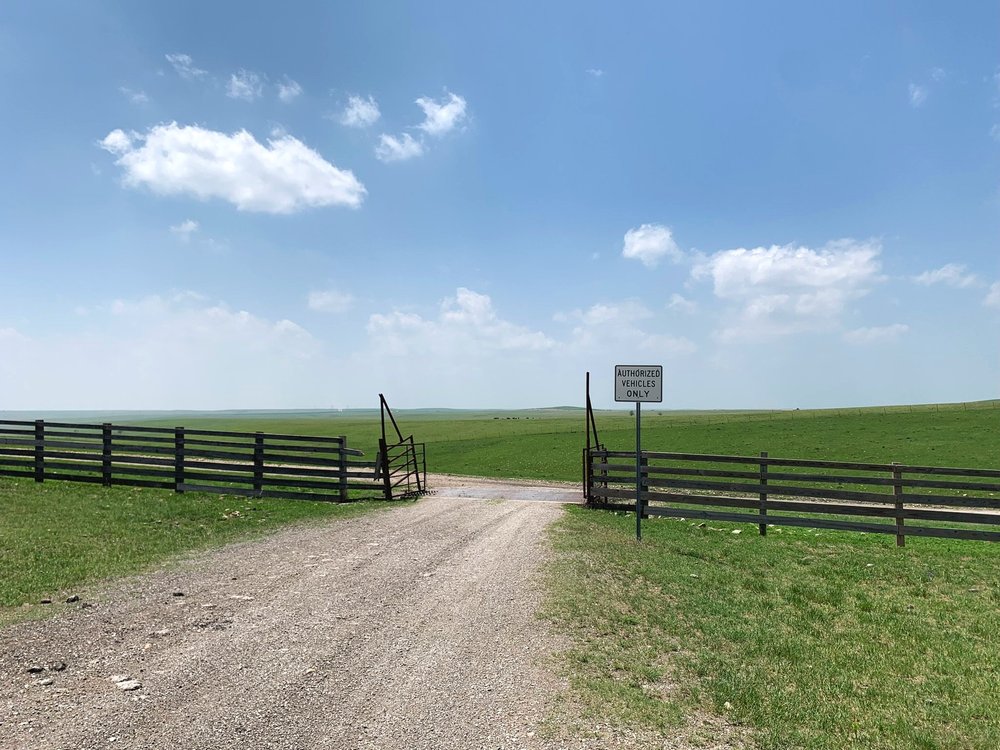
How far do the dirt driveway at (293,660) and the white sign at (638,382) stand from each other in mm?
4652

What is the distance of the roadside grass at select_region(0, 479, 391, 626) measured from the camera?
7.90 meters

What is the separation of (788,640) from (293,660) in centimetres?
541

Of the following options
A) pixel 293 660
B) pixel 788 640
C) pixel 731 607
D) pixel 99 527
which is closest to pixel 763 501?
pixel 731 607

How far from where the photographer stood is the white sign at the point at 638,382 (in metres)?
12.4

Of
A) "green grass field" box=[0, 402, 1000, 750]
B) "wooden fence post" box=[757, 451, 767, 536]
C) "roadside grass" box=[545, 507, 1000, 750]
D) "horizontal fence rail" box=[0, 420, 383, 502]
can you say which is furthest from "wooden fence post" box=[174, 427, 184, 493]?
"wooden fence post" box=[757, 451, 767, 536]

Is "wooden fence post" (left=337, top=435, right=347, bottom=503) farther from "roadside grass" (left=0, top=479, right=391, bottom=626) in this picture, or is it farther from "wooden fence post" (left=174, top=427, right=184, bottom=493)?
"wooden fence post" (left=174, top=427, right=184, bottom=493)

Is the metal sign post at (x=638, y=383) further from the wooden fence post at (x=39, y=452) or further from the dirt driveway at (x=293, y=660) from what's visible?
the wooden fence post at (x=39, y=452)

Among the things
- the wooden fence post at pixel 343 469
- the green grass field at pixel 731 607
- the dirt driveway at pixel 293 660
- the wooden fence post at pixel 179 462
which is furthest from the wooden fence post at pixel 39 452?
the dirt driveway at pixel 293 660

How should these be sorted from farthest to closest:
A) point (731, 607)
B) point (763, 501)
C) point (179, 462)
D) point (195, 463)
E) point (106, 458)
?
point (106, 458) → point (179, 462) → point (195, 463) → point (763, 501) → point (731, 607)

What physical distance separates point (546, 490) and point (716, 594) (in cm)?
1406

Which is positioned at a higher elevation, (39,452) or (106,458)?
(39,452)

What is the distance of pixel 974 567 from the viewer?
10570mm

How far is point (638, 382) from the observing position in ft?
41.1

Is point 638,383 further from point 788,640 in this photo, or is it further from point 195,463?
point 195,463
